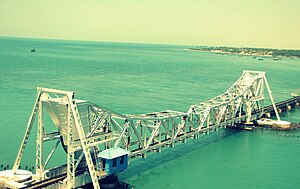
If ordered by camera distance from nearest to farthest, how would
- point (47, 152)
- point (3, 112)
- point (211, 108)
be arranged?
point (47, 152) < point (211, 108) < point (3, 112)

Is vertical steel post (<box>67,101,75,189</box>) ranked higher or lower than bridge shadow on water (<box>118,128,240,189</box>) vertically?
higher

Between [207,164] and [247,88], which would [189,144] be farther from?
[247,88]

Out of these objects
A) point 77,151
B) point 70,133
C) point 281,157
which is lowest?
point 281,157

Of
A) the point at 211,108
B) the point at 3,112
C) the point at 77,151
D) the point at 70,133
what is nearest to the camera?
the point at 70,133

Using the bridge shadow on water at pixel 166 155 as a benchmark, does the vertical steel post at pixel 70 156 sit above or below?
above

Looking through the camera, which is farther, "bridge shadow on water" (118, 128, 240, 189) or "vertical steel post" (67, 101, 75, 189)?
"bridge shadow on water" (118, 128, 240, 189)

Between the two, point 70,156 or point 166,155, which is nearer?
point 70,156

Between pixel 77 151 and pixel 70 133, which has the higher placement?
pixel 70 133

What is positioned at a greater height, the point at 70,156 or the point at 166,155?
the point at 70,156

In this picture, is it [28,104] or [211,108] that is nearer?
[211,108]

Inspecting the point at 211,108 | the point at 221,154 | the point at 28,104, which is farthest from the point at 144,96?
the point at 221,154

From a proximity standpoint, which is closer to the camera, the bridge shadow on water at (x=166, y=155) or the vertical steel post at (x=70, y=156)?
the vertical steel post at (x=70, y=156)
